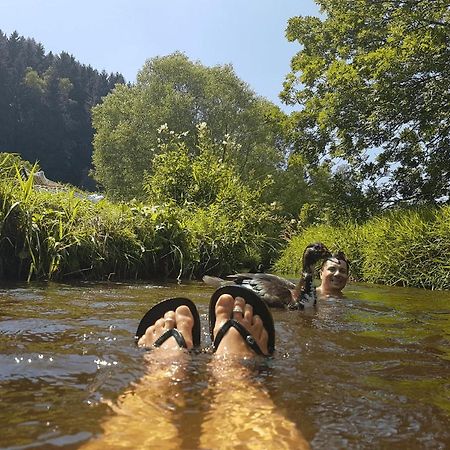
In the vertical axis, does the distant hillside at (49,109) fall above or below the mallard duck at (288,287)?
above

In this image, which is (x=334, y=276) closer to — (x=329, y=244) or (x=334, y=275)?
(x=334, y=275)

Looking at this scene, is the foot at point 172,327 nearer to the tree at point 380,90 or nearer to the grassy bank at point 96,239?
the grassy bank at point 96,239

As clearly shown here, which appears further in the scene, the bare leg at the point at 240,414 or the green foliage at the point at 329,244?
the green foliage at the point at 329,244

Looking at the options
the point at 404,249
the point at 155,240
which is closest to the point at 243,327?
the point at 155,240

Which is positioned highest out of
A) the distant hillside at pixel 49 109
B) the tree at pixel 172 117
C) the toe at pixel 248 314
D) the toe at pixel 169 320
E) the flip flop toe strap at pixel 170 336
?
the distant hillside at pixel 49 109

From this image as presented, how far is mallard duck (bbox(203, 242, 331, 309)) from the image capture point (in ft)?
13.8

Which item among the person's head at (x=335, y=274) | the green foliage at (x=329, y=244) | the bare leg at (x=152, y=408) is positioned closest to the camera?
the bare leg at (x=152, y=408)

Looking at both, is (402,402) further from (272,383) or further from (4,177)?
(4,177)

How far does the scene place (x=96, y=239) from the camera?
6.35 metres

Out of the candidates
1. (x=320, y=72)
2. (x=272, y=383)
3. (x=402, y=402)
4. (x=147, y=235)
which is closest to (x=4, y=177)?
(x=147, y=235)

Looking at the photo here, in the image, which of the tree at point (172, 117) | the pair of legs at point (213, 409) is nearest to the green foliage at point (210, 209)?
the pair of legs at point (213, 409)

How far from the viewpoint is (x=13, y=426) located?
1.43 meters

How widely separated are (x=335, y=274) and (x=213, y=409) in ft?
12.5

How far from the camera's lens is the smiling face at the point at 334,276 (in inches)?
207
